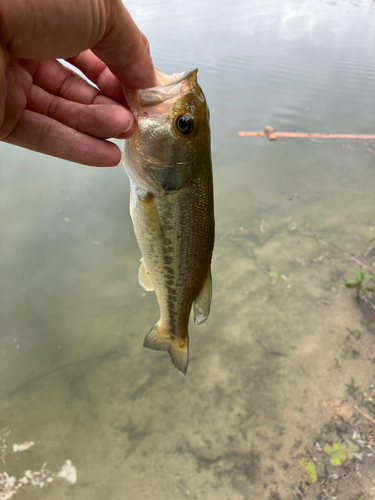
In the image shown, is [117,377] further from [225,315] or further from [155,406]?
[225,315]

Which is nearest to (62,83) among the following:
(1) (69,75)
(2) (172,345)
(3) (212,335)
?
(1) (69,75)

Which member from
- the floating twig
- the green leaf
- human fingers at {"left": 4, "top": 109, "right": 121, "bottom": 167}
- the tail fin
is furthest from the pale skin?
the floating twig

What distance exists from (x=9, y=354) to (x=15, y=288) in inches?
27.2

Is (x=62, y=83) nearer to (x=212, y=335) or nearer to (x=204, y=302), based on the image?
(x=204, y=302)

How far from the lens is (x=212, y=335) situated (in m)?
2.74

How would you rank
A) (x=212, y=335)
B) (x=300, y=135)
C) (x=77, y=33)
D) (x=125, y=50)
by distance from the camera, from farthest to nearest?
(x=300, y=135) → (x=212, y=335) → (x=125, y=50) → (x=77, y=33)

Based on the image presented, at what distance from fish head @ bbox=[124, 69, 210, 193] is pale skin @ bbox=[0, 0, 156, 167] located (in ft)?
0.19

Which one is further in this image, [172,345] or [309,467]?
[309,467]

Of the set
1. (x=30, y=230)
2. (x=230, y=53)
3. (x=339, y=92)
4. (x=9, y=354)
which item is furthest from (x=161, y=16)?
(x=9, y=354)

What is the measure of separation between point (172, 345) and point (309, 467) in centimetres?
142

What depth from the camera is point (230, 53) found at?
755cm

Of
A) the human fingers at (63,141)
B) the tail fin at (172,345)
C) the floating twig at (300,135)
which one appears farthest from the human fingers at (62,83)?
the floating twig at (300,135)

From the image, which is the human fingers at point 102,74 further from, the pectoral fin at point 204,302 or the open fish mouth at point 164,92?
the pectoral fin at point 204,302

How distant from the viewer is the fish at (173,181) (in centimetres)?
105
